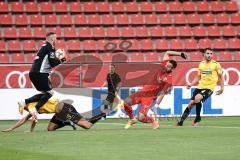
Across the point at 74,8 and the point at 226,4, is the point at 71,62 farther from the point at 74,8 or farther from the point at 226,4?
the point at 226,4

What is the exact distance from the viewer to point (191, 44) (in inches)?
1135

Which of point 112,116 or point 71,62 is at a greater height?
point 71,62

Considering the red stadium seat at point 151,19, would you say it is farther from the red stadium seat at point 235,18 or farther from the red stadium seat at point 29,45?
the red stadium seat at point 29,45

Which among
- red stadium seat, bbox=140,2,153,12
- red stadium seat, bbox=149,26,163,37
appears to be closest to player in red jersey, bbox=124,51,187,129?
red stadium seat, bbox=149,26,163,37

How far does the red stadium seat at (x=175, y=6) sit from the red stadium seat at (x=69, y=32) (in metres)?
4.79

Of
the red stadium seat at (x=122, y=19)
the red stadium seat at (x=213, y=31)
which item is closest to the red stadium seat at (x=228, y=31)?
the red stadium seat at (x=213, y=31)

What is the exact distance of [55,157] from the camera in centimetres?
953

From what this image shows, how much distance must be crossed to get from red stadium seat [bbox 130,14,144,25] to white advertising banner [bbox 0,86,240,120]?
6.48 meters

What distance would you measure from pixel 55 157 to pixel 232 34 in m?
21.4

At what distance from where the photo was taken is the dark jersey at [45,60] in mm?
14711

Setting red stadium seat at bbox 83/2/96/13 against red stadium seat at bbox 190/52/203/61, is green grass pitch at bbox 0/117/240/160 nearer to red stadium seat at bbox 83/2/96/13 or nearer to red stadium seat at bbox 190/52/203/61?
red stadium seat at bbox 190/52/203/61

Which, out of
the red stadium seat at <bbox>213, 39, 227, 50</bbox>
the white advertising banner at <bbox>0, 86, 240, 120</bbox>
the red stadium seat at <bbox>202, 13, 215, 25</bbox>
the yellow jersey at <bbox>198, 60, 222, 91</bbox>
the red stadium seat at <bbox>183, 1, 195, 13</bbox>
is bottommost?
the white advertising banner at <bbox>0, 86, 240, 120</bbox>

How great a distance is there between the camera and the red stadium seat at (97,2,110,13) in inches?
1158

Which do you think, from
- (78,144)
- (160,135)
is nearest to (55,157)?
(78,144)
